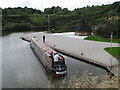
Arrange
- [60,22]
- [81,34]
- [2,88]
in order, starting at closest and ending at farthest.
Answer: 1. [2,88]
2. [81,34]
3. [60,22]

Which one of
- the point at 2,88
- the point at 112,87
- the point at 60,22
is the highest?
the point at 60,22

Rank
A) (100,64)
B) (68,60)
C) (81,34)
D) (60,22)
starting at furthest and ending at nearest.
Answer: (60,22) < (81,34) < (68,60) < (100,64)

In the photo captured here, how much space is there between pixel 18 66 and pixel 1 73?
→ 1.95 metres

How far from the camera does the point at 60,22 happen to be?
58469mm

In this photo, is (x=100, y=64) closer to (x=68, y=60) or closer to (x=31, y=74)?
(x=68, y=60)

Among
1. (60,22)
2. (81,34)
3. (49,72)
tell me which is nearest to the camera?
(49,72)

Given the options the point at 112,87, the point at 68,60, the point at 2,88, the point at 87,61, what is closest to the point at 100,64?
the point at 87,61

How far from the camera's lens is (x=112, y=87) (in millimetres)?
6703

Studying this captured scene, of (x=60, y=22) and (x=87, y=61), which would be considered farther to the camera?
(x=60, y=22)

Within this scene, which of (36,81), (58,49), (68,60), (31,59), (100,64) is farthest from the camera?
(58,49)

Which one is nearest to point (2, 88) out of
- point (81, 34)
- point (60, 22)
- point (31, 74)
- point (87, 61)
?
point (31, 74)

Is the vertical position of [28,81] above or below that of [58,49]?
below

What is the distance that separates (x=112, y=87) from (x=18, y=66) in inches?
386

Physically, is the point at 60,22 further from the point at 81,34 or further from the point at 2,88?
the point at 2,88
